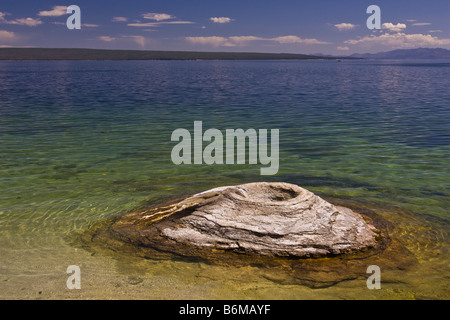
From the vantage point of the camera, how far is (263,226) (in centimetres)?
726

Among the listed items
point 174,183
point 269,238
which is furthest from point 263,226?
point 174,183

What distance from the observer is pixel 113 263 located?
6906mm

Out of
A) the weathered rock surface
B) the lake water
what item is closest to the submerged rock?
the weathered rock surface

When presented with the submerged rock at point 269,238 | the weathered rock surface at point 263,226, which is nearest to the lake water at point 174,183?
the submerged rock at point 269,238

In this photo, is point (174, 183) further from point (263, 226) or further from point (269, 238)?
→ point (269, 238)

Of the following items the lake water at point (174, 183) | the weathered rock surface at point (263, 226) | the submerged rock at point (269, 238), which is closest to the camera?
the lake water at point (174, 183)

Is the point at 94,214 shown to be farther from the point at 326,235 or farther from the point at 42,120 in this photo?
the point at 42,120

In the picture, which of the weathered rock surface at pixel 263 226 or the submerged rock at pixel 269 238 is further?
the weathered rock surface at pixel 263 226

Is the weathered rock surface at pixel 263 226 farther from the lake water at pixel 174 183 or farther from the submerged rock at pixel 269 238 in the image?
the lake water at pixel 174 183

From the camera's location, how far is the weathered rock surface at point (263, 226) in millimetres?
7137

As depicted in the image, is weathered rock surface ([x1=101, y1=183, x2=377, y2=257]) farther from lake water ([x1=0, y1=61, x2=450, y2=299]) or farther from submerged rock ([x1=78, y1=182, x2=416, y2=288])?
lake water ([x1=0, y1=61, x2=450, y2=299])
